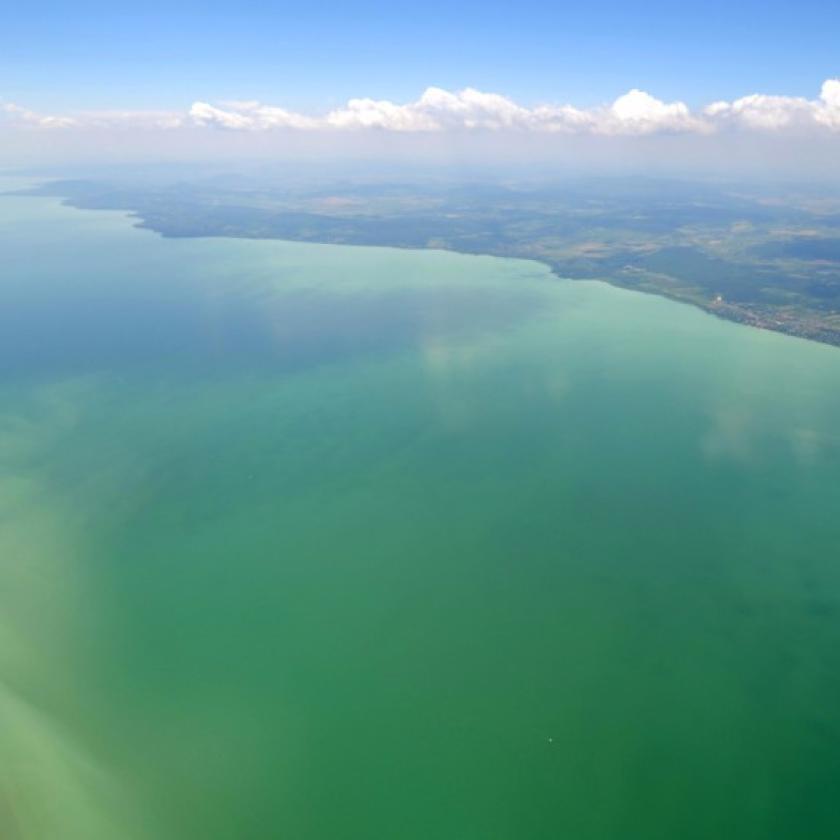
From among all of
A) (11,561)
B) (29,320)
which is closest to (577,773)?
(11,561)

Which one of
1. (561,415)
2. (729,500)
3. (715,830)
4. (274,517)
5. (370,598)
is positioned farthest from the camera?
(561,415)

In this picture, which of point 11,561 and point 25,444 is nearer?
point 11,561

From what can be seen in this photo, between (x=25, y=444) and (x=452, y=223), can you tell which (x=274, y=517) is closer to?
(x=25, y=444)

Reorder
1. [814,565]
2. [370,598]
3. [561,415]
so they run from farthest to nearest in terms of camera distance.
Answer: [561,415] → [814,565] → [370,598]

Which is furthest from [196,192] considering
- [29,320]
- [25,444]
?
[25,444]

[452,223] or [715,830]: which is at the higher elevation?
[452,223]

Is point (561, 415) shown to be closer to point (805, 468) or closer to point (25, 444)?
point (805, 468)
